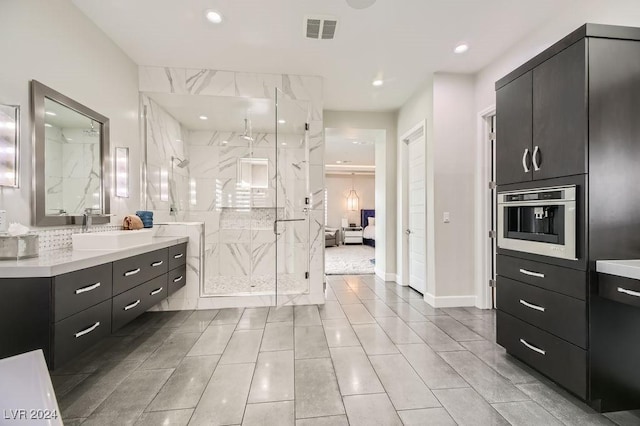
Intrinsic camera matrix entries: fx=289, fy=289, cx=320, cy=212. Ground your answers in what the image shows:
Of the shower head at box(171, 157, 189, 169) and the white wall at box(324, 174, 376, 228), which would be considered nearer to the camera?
the shower head at box(171, 157, 189, 169)

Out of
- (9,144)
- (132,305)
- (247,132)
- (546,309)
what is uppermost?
(247,132)

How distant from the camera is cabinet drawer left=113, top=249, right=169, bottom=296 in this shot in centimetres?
215

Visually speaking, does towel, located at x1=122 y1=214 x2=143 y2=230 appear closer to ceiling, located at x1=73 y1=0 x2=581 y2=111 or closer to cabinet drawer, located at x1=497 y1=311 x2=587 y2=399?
ceiling, located at x1=73 y1=0 x2=581 y2=111

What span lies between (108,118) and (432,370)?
373 cm

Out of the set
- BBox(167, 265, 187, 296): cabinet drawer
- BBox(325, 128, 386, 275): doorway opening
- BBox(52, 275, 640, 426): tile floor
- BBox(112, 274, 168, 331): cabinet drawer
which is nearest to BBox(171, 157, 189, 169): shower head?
BBox(167, 265, 187, 296): cabinet drawer

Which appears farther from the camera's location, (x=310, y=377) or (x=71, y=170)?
(x=71, y=170)

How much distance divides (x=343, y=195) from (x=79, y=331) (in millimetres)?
9470

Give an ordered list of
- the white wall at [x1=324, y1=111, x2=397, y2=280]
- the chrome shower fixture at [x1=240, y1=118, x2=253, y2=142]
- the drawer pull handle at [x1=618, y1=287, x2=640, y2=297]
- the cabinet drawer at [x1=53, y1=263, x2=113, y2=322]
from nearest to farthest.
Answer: the drawer pull handle at [x1=618, y1=287, x2=640, y2=297]
the cabinet drawer at [x1=53, y1=263, x2=113, y2=322]
the chrome shower fixture at [x1=240, y1=118, x2=253, y2=142]
the white wall at [x1=324, y1=111, x2=397, y2=280]

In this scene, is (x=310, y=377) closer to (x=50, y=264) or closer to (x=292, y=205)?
(x=50, y=264)

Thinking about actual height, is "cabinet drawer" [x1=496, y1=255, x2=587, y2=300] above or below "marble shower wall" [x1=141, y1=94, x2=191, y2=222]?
below

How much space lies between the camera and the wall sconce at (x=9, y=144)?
6.06 feet

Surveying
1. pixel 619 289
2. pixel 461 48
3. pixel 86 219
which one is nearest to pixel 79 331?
pixel 86 219

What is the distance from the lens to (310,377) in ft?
6.71

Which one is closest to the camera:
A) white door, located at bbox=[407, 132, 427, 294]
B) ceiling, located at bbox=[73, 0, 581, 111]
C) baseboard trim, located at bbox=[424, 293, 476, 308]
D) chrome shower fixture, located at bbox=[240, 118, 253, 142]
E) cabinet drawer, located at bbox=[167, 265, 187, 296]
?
ceiling, located at bbox=[73, 0, 581, 111]
